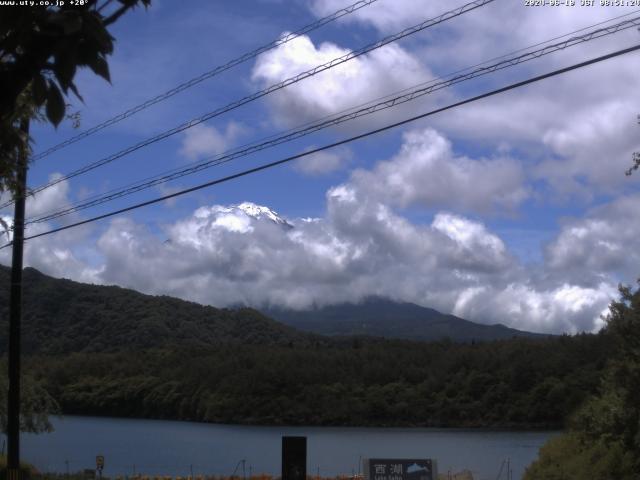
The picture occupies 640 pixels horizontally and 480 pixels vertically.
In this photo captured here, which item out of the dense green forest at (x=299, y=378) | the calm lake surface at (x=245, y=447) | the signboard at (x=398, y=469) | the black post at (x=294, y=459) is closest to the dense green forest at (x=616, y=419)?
the signboard at (x=398, y=469)

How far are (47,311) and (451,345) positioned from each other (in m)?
38.7

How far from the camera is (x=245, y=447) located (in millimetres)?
50094

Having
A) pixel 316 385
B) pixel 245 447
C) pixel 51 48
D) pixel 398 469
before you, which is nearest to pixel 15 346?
pixel 398 469

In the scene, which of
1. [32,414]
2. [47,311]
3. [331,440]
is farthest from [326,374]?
[32,414]

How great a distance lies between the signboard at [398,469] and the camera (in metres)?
13.8

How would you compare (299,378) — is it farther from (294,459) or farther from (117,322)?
(294,459)

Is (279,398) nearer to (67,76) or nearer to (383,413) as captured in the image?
(383,413)

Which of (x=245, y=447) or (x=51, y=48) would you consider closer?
(x=51, y=48)

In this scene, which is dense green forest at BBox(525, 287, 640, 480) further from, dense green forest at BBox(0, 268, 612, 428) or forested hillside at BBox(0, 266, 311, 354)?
forested hillside at BBox(0, 266, 311, 354)

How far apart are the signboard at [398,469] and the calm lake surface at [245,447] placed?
62.4ft

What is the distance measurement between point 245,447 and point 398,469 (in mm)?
37465

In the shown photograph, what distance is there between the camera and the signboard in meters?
13.8

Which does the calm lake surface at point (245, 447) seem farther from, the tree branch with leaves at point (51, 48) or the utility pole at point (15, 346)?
the tree branch with leaves at point (51, 48)

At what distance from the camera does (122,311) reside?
101812 mm
